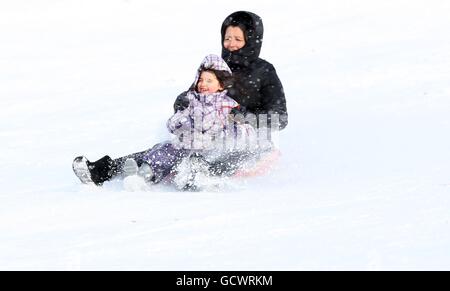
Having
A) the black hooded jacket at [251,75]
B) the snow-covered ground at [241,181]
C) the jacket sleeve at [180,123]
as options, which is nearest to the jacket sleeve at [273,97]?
the black hooded jacket at [251,75]

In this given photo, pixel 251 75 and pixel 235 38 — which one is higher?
pixel 235 38

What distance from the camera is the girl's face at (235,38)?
24.3 ft

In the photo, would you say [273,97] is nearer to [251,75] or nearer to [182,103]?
[251,75]

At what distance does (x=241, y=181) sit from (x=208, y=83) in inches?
26.3

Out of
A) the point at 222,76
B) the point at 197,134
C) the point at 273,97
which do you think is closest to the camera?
the point at 197,134

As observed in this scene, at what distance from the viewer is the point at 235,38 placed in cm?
742

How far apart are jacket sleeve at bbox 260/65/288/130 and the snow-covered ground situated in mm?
353

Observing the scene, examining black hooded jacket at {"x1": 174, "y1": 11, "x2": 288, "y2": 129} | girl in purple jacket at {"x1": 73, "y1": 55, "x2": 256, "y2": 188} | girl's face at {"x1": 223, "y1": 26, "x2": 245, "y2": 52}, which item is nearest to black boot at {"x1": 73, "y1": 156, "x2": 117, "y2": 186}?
girl in purple jacket at {"x1": 73, "y1": 55, "x2": 256, "y2": 188}

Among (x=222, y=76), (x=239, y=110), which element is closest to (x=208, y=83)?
(x=222, y=76)

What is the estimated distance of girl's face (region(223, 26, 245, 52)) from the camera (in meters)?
7.41

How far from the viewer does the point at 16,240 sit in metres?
4.98

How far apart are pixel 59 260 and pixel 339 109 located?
5116 mm

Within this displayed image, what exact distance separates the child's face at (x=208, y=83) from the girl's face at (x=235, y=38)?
0.69 m
